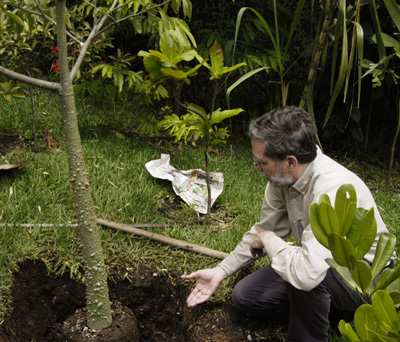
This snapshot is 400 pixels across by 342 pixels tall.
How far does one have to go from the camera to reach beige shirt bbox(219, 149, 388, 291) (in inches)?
75.4

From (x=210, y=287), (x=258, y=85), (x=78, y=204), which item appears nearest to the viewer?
(x=78, y=204)

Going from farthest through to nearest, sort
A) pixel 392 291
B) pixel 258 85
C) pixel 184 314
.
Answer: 1. pixel 258 85
2. pixel 184 314
3. pixel 392 291

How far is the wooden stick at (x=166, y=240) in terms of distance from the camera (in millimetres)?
A: 2814

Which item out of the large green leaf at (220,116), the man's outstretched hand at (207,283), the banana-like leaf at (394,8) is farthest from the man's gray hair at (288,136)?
the banana-like leaf at (394,8)

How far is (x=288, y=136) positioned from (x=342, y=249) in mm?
1570

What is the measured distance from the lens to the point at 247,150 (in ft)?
15.2

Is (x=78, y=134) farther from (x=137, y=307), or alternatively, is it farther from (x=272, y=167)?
(x=137, y=307)

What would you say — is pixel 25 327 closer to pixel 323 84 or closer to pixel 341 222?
pixel 341 222

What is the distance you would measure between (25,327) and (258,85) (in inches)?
134

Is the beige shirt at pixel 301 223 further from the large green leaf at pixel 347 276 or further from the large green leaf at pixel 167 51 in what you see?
the large green leaf at pixel 347 276

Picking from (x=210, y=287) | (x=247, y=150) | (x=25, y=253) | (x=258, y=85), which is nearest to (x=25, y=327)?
(x=25, y=253)

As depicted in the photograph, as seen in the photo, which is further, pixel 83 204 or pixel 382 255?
pixel 83 204

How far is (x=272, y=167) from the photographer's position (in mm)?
2225

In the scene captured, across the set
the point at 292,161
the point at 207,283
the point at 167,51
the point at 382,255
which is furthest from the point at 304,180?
the point at 382,255
